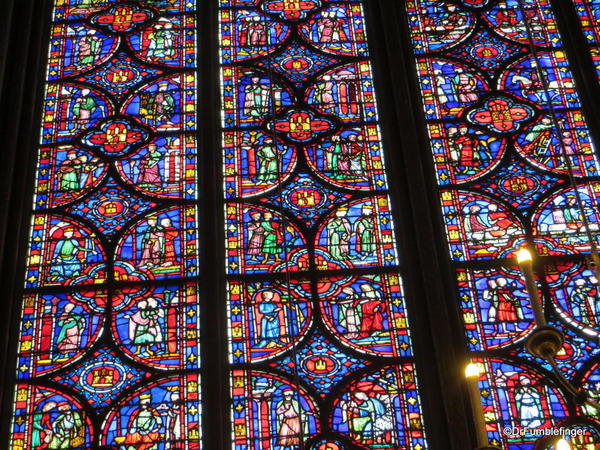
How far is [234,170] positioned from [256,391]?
1.97 metres

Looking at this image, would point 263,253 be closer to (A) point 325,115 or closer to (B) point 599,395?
(A) point 325,115

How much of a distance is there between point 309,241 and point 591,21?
3.38 metres

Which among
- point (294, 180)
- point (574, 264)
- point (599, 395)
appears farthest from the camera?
point (294, 180)

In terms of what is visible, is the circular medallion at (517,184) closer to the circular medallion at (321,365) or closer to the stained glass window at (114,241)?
the circular medallion at (321,365)

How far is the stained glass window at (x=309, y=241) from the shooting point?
7461 millimetres

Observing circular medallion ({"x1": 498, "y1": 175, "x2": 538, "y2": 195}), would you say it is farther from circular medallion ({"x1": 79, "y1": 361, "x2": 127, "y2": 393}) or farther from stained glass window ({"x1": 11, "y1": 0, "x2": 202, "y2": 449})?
circular medallion ({"x1": 79, "y1": 361, "x2": 127, "y2": 393})

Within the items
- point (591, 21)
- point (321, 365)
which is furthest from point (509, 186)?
point (321, 365)

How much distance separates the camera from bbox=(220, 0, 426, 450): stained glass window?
7.46 metres

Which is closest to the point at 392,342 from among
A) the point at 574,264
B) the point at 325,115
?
the point at 574,264

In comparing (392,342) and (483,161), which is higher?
(483,161)

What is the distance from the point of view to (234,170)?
8688 mm

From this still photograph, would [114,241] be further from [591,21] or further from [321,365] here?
[591,21]

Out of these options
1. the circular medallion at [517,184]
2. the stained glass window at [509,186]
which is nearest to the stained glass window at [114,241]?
the stained glass window at [509,186]

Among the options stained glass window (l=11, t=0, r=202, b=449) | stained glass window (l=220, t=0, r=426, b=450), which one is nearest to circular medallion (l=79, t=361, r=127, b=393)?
stained glass window (l=11, t=0, r=202, b=449)
